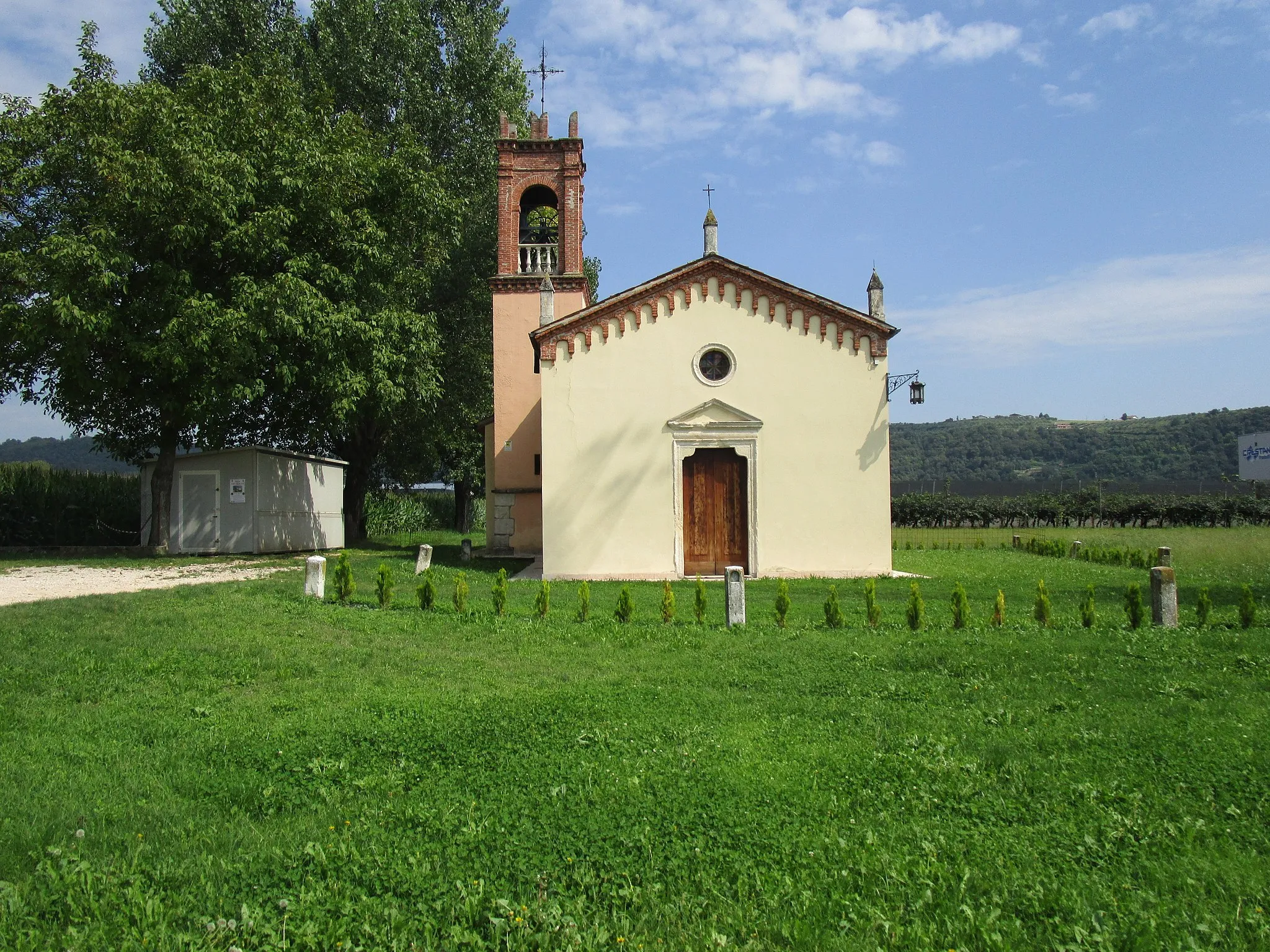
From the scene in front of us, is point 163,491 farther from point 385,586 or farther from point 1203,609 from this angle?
point 1203,609

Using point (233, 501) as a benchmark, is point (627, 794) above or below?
below

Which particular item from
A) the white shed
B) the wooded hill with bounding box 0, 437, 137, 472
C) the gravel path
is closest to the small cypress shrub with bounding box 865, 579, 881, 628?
the gravel path

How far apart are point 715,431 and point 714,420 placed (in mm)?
246

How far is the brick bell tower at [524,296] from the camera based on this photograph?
2345 centimetres

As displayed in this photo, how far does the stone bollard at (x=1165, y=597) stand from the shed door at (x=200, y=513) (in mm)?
20924

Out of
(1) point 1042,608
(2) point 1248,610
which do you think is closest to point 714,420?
(1) point 1042,608

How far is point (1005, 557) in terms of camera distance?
23812 millimetres

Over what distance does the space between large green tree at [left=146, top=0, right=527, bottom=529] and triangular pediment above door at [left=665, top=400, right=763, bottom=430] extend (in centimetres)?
1059

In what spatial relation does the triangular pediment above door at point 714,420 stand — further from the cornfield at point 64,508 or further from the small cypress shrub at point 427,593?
the cornfield at point 64,508

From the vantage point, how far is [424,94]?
27719mm

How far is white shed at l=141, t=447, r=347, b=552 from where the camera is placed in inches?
881

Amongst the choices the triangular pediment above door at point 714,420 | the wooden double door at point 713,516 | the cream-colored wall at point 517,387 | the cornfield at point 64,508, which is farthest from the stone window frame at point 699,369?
the cornfield at point 64,508

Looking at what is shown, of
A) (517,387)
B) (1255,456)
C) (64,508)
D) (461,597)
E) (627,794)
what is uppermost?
(1255,456)

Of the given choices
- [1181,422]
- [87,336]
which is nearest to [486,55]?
[87,336]
